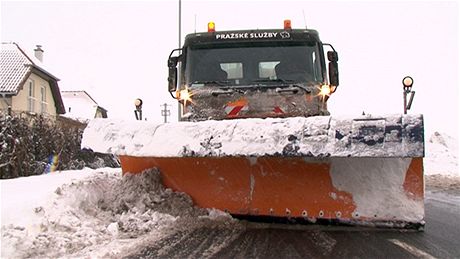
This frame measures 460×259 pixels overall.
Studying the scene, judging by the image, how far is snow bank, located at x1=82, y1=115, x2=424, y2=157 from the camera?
3506mm

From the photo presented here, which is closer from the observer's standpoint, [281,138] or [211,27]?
[281,138]

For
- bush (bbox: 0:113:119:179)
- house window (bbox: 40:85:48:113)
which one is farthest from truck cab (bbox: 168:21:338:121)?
house window (bbox: 40:85:48:113)

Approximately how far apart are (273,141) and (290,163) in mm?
1214

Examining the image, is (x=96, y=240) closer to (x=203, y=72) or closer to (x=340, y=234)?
(x=340, y=234)

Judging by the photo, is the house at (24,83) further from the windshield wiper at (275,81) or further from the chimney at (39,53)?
the windshield wiper at (275,81)

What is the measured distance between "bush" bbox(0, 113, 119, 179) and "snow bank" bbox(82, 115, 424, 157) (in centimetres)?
493

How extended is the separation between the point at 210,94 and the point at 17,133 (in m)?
5.77

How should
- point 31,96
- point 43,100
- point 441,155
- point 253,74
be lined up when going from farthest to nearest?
point 43,100 → point 31,96 → point 441,155 → point 253,74

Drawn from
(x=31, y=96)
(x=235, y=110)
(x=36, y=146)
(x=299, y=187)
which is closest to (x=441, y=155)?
(x=36, y=146)

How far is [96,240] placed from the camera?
393 centimetres

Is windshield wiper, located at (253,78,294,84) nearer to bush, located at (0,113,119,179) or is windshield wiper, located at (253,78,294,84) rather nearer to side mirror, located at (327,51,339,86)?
side mirror, located at (327,51,339,86)

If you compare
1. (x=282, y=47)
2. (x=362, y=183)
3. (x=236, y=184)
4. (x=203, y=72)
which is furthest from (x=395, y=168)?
(x=203, y=72)

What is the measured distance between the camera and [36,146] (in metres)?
10.5

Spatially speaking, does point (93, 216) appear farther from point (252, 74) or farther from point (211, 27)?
point (211, 27)
